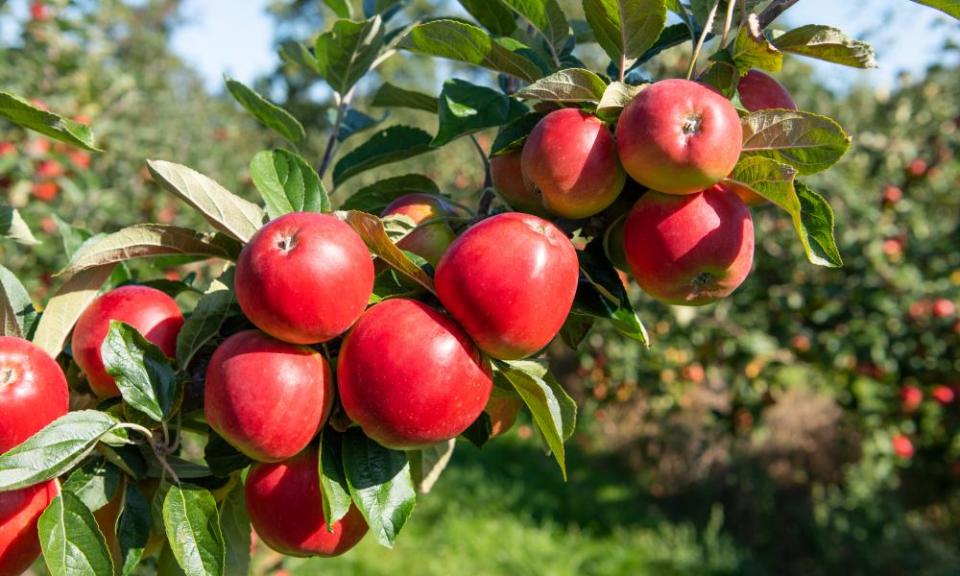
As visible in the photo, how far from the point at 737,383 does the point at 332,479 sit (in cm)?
299

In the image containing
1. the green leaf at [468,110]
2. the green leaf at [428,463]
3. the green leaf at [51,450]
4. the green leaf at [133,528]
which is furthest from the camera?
the green leaf at [428,463]

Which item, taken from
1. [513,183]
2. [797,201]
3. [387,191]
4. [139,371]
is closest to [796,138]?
[797,201]

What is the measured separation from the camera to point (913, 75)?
4.49 meters

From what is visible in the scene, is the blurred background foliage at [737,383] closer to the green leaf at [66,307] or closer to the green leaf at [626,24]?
the green leaf at [66,307]

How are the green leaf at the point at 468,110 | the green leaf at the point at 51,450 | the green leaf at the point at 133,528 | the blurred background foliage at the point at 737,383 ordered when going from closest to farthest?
the green leaf at the point at 51,450
the green leaf at the point at 133,528
the green leaf at the point at 468,110
the blurred background foliage at the point at 737,383

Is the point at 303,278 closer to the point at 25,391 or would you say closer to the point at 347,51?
the point at 25,391

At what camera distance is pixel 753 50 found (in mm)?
740

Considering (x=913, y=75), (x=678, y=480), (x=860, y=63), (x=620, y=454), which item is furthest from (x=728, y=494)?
(x=860, y=63)

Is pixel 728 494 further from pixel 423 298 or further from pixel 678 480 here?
pixel 423 298

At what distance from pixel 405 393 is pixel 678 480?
483 centimetres

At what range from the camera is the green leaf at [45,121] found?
0.69 metres

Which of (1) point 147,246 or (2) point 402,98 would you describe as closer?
(1) point 147,246

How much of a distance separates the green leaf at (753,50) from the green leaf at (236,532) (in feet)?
2.19

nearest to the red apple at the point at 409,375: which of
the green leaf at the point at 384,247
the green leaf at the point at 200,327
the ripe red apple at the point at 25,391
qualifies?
the green leaf at the point at 384,247
